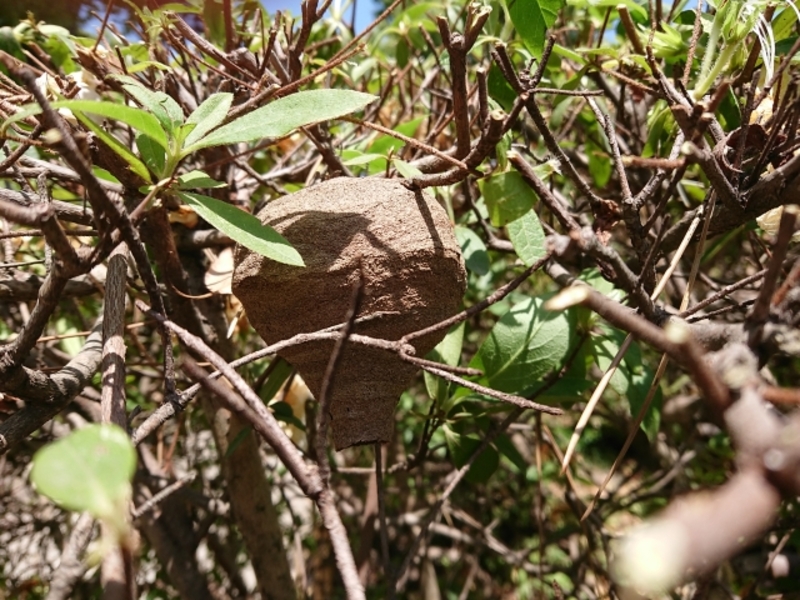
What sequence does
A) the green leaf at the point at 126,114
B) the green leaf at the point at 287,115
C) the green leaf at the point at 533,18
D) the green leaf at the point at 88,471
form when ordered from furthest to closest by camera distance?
the green leaf at the point at 533,18 < the green leaf at the point at 287,115 < the green leaf at the point at 126,114 < the green leaf at the point at 88,471

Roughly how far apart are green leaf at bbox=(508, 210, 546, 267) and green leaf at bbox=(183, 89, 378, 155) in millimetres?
285

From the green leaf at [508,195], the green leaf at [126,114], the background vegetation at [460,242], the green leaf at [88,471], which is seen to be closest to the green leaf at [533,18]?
the background vegetation at [460,242]

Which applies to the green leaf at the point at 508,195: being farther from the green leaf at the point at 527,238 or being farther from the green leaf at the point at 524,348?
the green leaf at the point at 524,348

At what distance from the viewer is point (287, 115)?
2.22 feet

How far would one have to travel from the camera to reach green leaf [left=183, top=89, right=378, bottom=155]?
0.67 meters

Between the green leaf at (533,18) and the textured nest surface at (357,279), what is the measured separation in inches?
11.6

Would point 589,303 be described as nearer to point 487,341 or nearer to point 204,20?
point 487,341

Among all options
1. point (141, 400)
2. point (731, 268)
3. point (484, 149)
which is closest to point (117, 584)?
point (484, 149)

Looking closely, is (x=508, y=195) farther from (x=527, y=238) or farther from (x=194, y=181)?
(x=194, y=181)

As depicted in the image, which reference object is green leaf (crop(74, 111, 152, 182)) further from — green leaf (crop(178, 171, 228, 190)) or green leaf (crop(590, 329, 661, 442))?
green leaf (crop(590, 329, 661, 442))

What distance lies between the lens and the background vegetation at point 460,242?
45cm

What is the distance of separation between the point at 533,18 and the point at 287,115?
0.40 meters

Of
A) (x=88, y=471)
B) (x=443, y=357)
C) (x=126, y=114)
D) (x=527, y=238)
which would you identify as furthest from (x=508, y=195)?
(x=88, y=471)

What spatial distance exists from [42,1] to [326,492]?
1.40 meters
